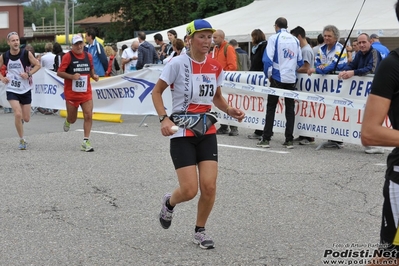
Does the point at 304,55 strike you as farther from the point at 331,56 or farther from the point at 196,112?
the point at 196,112

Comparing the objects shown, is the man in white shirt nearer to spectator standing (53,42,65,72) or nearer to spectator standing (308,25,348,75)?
spectator standing (53,42,65,72)

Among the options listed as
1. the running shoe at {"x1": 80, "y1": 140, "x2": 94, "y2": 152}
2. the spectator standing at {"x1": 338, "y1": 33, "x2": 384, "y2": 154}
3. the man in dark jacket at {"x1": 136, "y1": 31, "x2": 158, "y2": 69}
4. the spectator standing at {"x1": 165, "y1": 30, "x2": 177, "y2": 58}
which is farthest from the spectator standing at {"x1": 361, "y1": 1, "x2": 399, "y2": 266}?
the man in dark jacket at {"x1": 136, "y1": 31, "x2": 158, "y2": 69}

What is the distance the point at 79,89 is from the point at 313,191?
189 inches

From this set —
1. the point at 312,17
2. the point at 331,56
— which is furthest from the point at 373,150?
the point at 312,17

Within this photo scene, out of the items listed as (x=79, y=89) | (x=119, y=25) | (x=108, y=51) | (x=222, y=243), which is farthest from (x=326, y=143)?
(x=119, y=25)

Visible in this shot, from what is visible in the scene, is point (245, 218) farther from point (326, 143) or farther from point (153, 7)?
point (153, 7)

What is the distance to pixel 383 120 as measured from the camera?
10.1ft

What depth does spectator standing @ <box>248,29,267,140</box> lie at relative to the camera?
39.9 feet

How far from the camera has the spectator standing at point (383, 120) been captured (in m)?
3.07

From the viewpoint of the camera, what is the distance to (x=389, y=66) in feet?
10.1

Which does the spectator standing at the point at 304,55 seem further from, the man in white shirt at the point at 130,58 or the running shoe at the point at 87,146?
the man in white shirt at the point at 130,58

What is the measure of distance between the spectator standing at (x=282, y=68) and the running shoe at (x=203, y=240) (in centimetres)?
558

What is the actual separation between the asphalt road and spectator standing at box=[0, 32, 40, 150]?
0.56 meters
